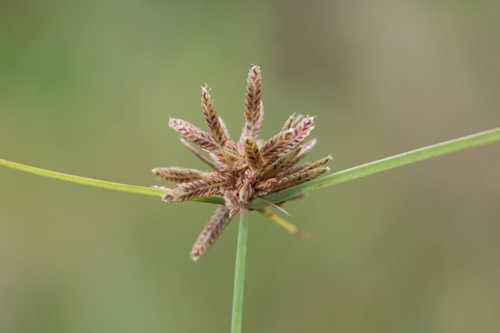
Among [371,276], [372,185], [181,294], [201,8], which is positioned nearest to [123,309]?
[181,294]

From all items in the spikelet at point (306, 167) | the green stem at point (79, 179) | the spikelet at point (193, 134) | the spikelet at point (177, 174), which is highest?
the spikelet at point (193, 134)

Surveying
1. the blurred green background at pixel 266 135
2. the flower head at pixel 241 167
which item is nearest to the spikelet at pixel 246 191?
the flower head at pixel 241 167

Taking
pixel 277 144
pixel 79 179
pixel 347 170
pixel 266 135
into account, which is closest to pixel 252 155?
pixel 277 144

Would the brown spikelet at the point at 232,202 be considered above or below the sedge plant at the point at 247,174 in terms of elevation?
below

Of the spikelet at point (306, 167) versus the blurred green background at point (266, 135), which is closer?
the spikelet at point (306, 167)

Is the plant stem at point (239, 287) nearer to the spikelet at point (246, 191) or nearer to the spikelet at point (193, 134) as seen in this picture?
the spikelet at point (246, 191)

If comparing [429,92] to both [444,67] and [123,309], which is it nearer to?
[444,67]

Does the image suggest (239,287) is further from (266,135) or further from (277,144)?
(266,135)
